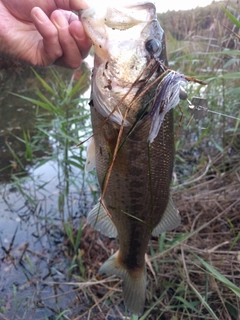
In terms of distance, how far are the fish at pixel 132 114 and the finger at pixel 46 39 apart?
0.94 feet

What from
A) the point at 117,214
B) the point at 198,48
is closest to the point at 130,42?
the point at 117,214

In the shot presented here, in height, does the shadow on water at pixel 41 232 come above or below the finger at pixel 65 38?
below

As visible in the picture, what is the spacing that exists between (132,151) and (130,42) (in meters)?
0.51

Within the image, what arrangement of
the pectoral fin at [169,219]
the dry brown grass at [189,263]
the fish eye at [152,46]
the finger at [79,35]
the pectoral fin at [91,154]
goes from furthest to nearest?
1. the dry brown grass at [189,263]
2. the pectoral fin at [169,219]
3. the pectoral fin at [91,154]
4. the finger at [79,35]
5. the fish eye at [152,46]

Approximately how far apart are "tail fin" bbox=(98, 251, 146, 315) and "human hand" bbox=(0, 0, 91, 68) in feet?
4.26

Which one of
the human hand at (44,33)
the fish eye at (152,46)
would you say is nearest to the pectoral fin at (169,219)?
the fish eye at (152,46)

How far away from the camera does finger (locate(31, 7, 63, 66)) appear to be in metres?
1.68

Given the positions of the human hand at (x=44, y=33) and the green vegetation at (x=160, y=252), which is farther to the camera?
the green vegetation at (x=160, y=252)

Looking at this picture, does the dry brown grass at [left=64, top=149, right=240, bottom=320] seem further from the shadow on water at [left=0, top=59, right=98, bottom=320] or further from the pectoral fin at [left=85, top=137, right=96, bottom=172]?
the pectoral fin at [left=85, top=137, right=96, bottom=172]

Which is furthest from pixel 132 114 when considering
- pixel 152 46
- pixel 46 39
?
pixel 46 39

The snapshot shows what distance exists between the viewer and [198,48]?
4.58 meters

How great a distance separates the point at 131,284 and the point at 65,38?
5.02 ft

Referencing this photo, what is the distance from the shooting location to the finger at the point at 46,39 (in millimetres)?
1684

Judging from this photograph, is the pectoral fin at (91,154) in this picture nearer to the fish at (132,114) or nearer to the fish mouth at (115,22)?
the fish at (132,114)
